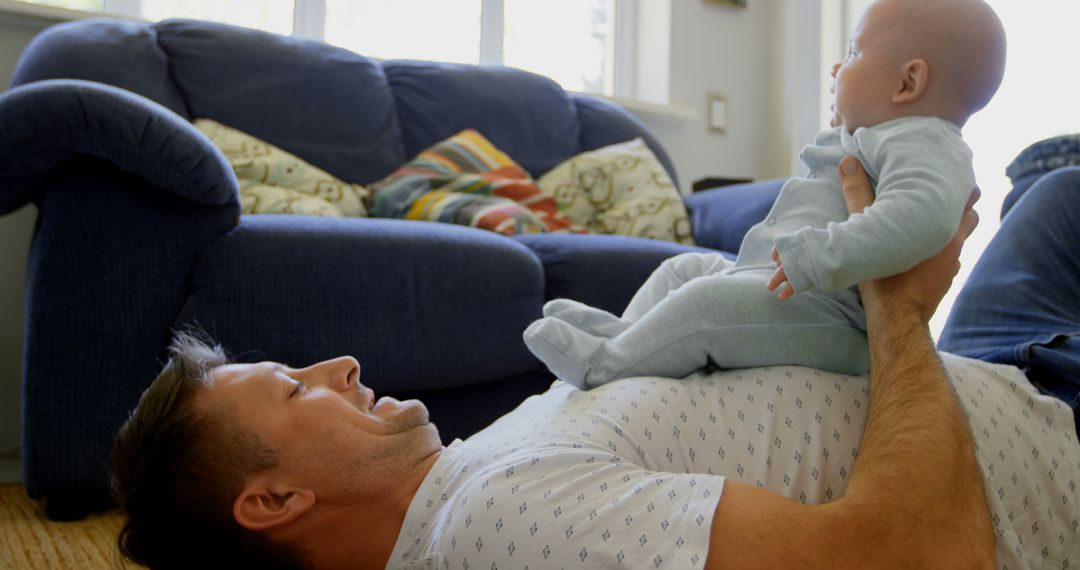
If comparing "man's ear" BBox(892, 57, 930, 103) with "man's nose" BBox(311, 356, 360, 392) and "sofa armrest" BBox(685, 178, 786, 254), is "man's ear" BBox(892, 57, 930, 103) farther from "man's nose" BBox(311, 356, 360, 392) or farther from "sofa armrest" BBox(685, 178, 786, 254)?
"sofa armrest" BBox(685, 178, 786, 254)

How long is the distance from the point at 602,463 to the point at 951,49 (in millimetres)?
646

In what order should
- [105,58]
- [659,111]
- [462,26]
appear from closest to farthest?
[105,58] → [462,26] → [659,111]

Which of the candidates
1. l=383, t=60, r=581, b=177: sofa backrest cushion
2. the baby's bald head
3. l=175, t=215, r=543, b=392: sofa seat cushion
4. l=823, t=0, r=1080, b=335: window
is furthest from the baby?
l=823, t=0, r=1080, b=335: window

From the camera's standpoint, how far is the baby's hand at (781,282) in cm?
93

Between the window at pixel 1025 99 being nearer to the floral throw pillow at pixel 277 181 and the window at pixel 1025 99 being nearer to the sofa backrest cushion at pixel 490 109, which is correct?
the sofa backrest cushion at pixel 490 109

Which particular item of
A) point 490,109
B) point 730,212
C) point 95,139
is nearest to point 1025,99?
point 730,212

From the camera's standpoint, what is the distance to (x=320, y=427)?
94cm

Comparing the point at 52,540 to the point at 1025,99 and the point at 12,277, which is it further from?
the point at 1025,99

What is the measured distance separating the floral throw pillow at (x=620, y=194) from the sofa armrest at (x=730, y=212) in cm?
6

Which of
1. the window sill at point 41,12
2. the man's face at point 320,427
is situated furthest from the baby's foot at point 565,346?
the window sill at point 41,12

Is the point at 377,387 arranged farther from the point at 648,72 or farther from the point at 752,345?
the point at 648,72

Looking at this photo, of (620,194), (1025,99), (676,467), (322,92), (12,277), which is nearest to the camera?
Answer: (676,467)

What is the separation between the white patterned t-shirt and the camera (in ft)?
2.39

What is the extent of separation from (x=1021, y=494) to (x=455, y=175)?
1.96m
